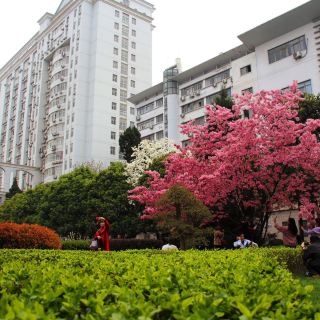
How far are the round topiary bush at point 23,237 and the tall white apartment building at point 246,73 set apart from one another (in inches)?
916

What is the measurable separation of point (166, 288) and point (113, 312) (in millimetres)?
895

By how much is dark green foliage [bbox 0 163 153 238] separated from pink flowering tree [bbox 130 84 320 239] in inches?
461

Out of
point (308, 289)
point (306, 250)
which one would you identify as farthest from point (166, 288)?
point (306, 250)

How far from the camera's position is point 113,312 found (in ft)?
→ 7.95

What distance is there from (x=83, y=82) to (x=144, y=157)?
92.6 ft

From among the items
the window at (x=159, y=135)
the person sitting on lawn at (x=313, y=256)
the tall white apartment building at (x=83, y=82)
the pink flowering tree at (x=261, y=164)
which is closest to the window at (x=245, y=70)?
the window at (x=159, y=135)

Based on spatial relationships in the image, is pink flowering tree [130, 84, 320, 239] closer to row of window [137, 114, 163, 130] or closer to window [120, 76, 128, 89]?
row of window [137, 114, 163, 130]

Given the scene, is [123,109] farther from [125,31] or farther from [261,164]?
[261,164]

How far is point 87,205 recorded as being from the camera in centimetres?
3134

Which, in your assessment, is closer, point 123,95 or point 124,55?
point 123,95

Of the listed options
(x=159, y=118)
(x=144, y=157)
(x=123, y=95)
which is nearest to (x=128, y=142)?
(x=159, y=118)

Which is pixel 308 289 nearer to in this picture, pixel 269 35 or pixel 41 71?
pixel 269 35

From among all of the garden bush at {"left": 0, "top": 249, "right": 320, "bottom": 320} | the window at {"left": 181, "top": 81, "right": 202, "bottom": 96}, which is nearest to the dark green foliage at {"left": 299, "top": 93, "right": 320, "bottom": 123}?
the garden bush at {"left": 0, "top": 249, "right": 320, "bottom": 320}

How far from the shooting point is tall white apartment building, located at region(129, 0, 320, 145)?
101 ft
